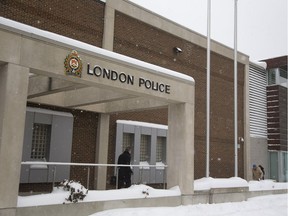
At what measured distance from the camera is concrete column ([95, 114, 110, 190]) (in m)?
16.5

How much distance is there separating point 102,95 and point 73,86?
7.59ft

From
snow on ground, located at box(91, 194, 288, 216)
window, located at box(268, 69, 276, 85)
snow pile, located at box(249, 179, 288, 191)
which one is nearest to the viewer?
snow on ground, located at box(91, 194, 288, 216)

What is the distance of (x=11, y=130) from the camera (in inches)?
345

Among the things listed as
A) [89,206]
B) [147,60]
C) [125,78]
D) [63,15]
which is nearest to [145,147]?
[147,60]

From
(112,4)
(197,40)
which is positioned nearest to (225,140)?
(197,40)

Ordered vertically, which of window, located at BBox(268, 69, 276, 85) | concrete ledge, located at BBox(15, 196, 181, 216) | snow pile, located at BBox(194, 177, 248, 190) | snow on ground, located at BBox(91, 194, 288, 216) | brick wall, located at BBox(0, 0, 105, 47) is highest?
window, located at BBox(268, 69, 276, 85)

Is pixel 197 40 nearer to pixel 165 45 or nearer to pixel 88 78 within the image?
pixel 165 45

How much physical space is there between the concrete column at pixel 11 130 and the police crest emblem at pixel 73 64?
1298mm

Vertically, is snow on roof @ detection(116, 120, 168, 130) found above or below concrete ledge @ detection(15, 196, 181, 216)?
above

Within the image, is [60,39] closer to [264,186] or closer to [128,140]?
[128,140]

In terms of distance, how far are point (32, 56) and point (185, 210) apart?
22.5 ft

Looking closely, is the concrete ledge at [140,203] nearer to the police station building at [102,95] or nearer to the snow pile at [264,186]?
the police station building at [102,95]

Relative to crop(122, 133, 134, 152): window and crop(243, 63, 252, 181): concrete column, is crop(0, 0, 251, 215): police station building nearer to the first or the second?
crop(122, 133, 134, 152): window

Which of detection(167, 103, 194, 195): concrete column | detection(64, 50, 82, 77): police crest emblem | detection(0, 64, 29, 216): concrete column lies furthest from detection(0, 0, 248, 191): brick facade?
detection(0, 64, 29, 216): concrete column
